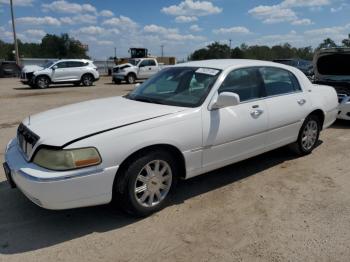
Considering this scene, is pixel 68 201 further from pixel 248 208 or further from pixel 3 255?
pixel 248 208

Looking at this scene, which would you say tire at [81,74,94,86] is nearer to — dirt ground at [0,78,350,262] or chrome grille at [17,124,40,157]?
dirt ground at [0,78,350,262]

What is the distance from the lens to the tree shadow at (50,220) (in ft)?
11.0

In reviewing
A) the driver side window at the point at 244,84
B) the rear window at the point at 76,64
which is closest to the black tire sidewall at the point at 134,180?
the driver side window at the point at 244,84

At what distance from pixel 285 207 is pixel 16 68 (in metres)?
35.4

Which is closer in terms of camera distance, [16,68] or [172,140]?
[172,140]

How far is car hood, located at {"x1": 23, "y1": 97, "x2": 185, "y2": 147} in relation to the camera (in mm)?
3380

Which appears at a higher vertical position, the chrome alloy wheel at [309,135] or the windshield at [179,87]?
the windshield at [179,87]

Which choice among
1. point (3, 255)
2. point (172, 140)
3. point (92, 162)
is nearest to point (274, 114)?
point (172, 140)

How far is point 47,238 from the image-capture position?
3.38 metres

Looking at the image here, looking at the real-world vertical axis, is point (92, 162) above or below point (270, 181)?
above

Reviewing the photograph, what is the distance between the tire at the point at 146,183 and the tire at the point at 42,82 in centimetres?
1823

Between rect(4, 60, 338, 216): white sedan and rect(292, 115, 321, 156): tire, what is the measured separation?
0.08m

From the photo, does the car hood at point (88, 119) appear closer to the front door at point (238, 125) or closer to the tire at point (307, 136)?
the front door at point (238, 125)

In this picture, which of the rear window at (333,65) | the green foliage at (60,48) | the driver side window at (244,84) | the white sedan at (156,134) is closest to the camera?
the white sedan at (156,134)
